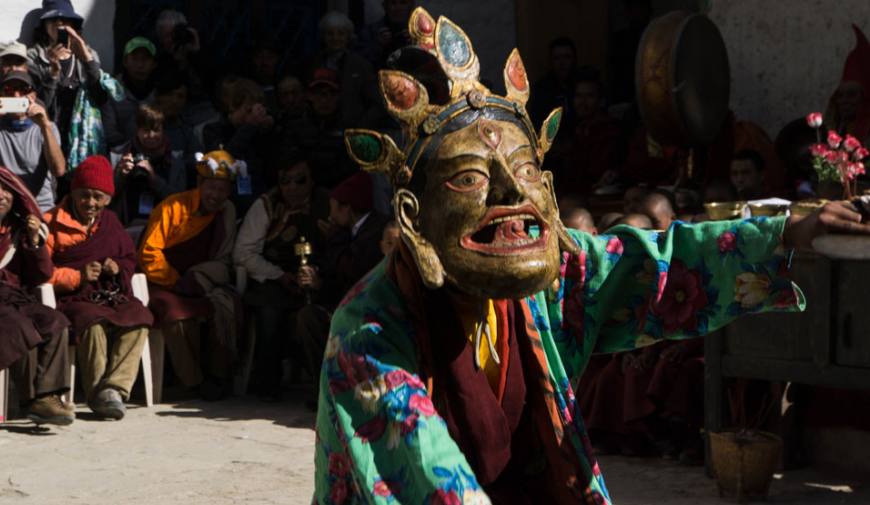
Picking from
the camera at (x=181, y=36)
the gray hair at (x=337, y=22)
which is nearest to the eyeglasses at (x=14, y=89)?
the camera at (x=181, y=36)

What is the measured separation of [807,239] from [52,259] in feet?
19.3

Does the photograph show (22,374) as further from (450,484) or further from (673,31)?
(450,484)

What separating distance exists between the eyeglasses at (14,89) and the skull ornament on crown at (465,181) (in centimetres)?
596

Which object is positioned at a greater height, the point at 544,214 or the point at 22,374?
the point at 544,214

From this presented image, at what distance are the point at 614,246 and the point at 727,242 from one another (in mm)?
246

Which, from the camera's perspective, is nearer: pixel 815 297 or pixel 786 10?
pixel 815 297

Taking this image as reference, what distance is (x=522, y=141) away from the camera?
3184mm

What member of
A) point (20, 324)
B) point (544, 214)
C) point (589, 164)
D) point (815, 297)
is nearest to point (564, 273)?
point (544, 214)

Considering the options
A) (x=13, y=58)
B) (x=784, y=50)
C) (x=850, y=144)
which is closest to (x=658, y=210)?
(x=850, y=144)

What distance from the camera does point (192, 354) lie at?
28.6ft

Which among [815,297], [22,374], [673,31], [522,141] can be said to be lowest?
[22,374]

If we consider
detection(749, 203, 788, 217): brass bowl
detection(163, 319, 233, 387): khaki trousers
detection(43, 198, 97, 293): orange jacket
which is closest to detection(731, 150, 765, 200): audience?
detection(163, 319, 233, 387): khaki trousers

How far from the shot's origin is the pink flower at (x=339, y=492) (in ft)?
10.2

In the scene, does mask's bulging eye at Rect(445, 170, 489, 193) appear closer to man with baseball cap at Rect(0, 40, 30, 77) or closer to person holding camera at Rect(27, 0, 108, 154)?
man with baseball cap at Rect(0, 40, 30, 77)
